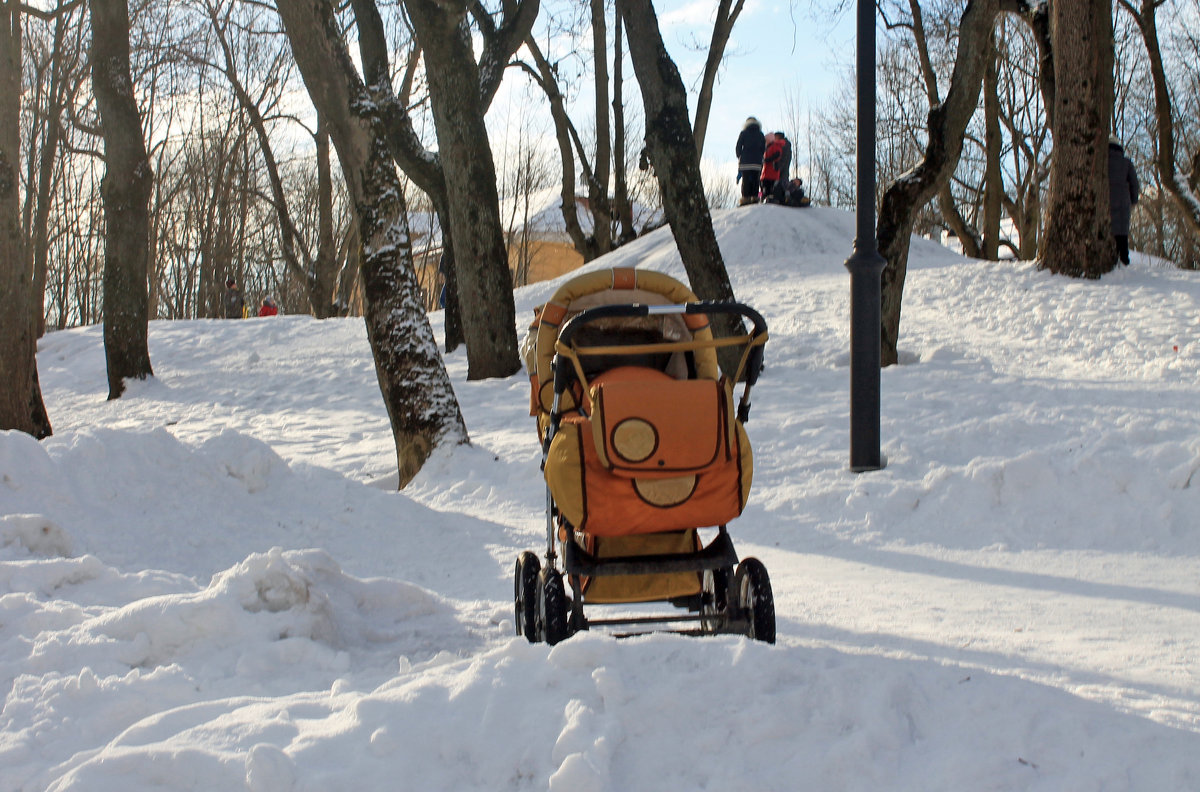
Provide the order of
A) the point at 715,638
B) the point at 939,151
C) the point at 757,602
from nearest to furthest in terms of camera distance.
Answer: the point at 715,638 → the point at 757,602 → the point at 939,151

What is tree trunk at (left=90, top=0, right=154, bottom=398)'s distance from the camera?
13984 mm

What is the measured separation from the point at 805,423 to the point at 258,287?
48435 mm

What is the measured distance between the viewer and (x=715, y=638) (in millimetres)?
3150

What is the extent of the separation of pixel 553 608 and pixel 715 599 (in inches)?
29.4

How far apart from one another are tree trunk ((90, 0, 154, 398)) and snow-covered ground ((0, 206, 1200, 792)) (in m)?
4.47

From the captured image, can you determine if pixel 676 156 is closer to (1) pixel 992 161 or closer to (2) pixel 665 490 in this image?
(2) pixel 665 490

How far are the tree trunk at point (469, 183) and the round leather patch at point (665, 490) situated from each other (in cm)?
803

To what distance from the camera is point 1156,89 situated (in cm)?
1942

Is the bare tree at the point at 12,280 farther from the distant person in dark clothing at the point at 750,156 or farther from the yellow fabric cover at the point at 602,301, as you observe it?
the distant person in dark clothing at the point at 750,156

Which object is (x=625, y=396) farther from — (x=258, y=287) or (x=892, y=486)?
(x=258, y=287)

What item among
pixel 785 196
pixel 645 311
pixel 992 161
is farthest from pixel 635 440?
pixel 992 161

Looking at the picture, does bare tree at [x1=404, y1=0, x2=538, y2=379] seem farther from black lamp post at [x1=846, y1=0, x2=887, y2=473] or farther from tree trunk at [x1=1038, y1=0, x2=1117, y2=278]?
tree trunk at [x1=1038, y1=0, x2=1117, y2=278]

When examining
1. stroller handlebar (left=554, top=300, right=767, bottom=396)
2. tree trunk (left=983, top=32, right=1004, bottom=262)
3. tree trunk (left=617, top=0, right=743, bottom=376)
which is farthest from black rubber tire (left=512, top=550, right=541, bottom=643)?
tree trunk (left=983, top=32, right=1004, bottom=262)

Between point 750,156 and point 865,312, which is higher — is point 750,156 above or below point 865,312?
above
